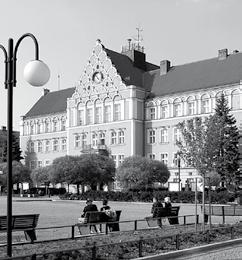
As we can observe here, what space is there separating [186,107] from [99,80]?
47.9ft

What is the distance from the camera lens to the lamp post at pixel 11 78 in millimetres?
10016

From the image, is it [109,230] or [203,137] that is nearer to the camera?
[109,230]

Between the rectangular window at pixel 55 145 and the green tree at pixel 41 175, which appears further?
the rectangular window at pixel 55 145

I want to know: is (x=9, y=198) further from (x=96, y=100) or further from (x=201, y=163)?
(x=96, y=100)

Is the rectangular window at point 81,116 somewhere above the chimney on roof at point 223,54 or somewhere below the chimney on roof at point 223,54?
below

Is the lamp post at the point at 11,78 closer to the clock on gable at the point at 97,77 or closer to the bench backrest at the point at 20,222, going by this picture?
the bench backrest at the point at 20,222

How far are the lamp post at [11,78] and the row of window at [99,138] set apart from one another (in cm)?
6076

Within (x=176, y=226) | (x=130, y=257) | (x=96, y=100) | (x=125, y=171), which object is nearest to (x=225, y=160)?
(x=125, y=171)

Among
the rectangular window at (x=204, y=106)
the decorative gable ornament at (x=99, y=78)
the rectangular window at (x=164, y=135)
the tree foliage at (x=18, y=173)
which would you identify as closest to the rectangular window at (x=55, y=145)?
the decorative gable ornament at (x=99, y=78)

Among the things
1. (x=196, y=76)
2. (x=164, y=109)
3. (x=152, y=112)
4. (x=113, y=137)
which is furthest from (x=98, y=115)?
(x=196, y=76)

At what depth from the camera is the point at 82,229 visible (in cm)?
1559

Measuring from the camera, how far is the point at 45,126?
86.1m

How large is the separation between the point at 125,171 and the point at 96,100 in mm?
24200

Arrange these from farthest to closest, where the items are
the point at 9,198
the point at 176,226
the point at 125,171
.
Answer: the point at 125,171 → the point at 176,226 → the point at 9,198
